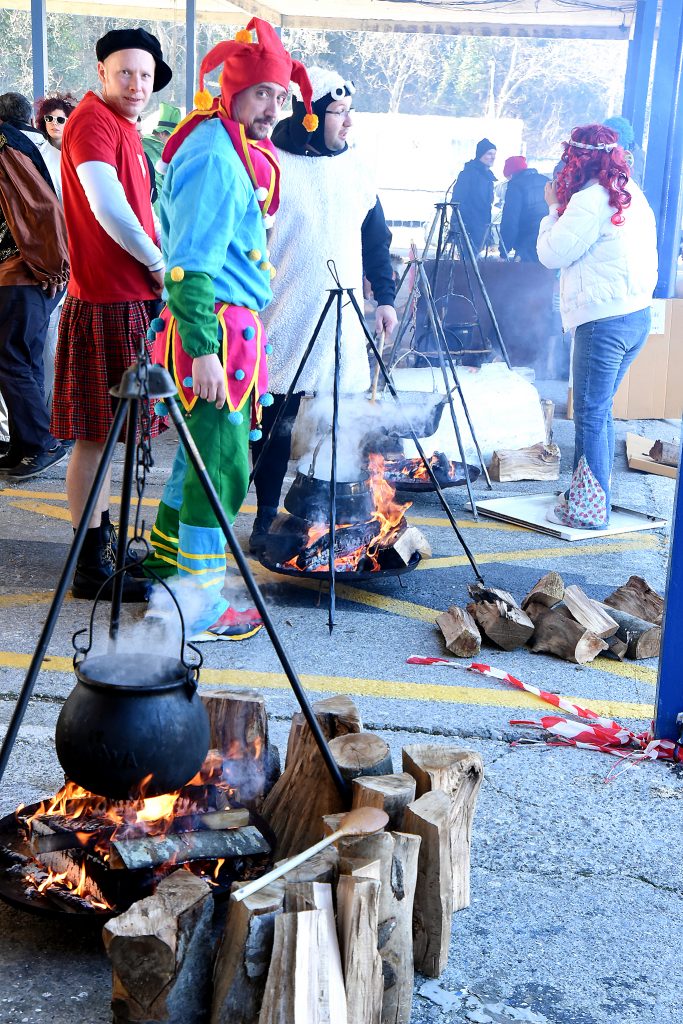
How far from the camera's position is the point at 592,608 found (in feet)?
13.9

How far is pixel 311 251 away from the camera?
4.93m

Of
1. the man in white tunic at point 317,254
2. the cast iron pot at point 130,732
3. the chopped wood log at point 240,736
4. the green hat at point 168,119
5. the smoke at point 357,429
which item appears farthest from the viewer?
the green hat at point 168,119

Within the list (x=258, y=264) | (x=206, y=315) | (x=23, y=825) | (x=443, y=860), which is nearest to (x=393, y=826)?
(x=443, y=860)

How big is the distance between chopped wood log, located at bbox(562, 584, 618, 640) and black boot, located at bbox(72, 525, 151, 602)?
182cm

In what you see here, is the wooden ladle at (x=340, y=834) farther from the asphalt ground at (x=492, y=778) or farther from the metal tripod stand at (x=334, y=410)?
the metal tripod stand at (x=334, y=410)

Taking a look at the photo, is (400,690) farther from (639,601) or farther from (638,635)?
(639,601)

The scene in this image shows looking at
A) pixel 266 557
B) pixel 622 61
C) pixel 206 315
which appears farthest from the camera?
pixel 622 61

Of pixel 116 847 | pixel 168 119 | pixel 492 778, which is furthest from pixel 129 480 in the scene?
pixel 168 119

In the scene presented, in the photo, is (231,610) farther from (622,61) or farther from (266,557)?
(622,61)

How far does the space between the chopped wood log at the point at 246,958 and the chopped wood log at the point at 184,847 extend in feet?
0.91

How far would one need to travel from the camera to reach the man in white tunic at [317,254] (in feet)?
15.8

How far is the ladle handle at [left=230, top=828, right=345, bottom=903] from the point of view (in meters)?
2.02

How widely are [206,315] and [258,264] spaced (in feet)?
1.34

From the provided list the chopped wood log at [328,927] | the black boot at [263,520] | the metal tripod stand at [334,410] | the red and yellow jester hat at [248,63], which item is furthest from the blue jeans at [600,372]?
the chopped wood log at [328,927]
